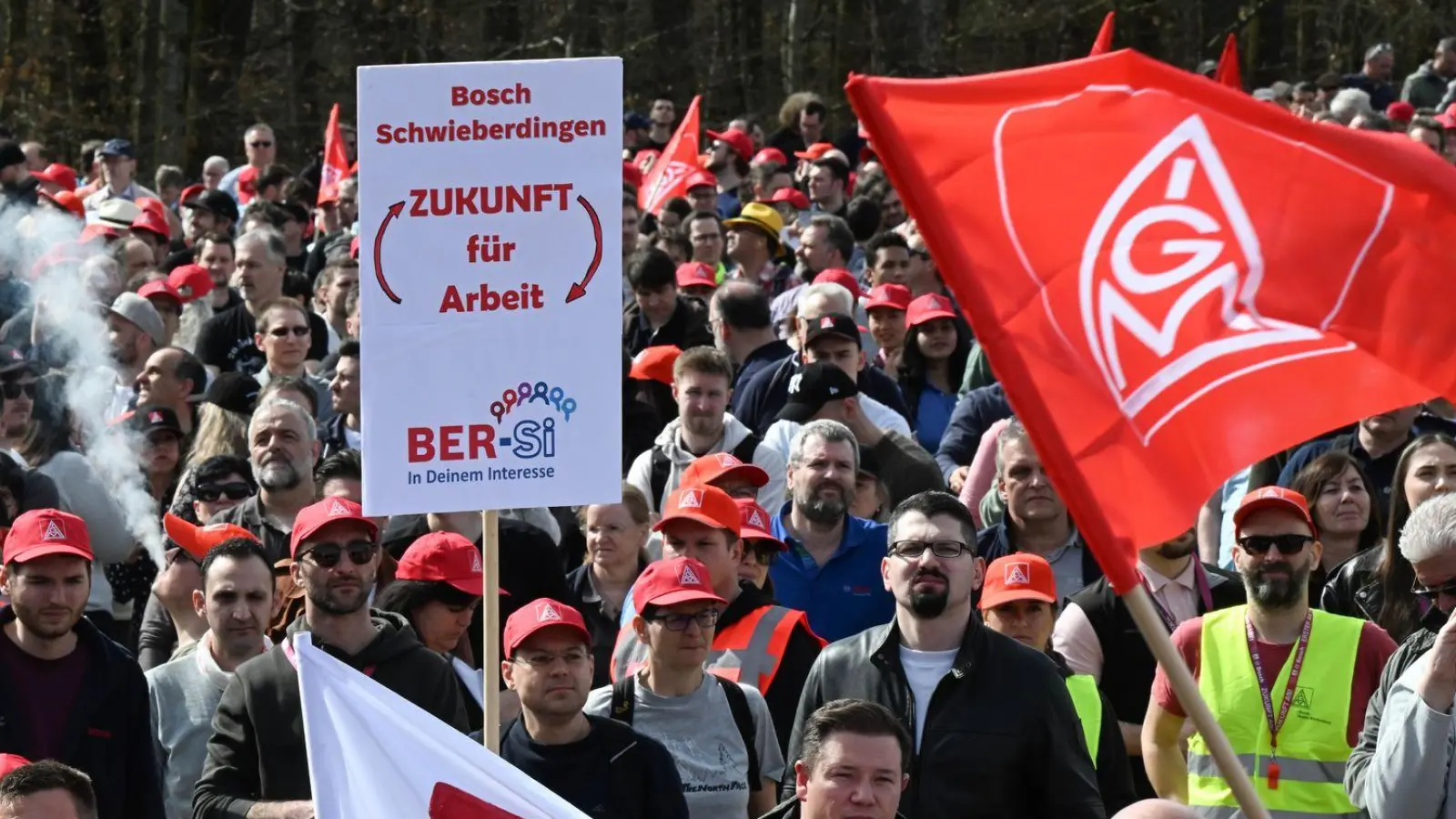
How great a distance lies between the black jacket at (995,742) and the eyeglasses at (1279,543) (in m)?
0.77

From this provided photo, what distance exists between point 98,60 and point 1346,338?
26.3 metres

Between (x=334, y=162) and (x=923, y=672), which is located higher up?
(x=334, y=162)

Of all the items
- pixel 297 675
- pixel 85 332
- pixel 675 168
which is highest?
pixel 675 168

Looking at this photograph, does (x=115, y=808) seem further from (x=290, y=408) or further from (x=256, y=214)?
(x=256, y=214)

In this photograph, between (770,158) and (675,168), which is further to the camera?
(770,158)

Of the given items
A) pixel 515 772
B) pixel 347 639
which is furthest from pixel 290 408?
pixel 515 772

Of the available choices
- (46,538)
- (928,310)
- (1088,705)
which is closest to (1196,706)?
(1088,705)

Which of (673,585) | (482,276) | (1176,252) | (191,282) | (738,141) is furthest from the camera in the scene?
(738,141)

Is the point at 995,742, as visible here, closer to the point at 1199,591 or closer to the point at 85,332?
the point at 1199,591

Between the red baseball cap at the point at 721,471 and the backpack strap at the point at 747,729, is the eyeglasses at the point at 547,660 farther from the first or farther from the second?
the red baseball cap at the point at 721,471

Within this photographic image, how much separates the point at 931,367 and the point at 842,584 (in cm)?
331

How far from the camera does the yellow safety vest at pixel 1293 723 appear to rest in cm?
632

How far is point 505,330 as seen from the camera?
586 cm

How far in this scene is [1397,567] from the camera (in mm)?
7316
